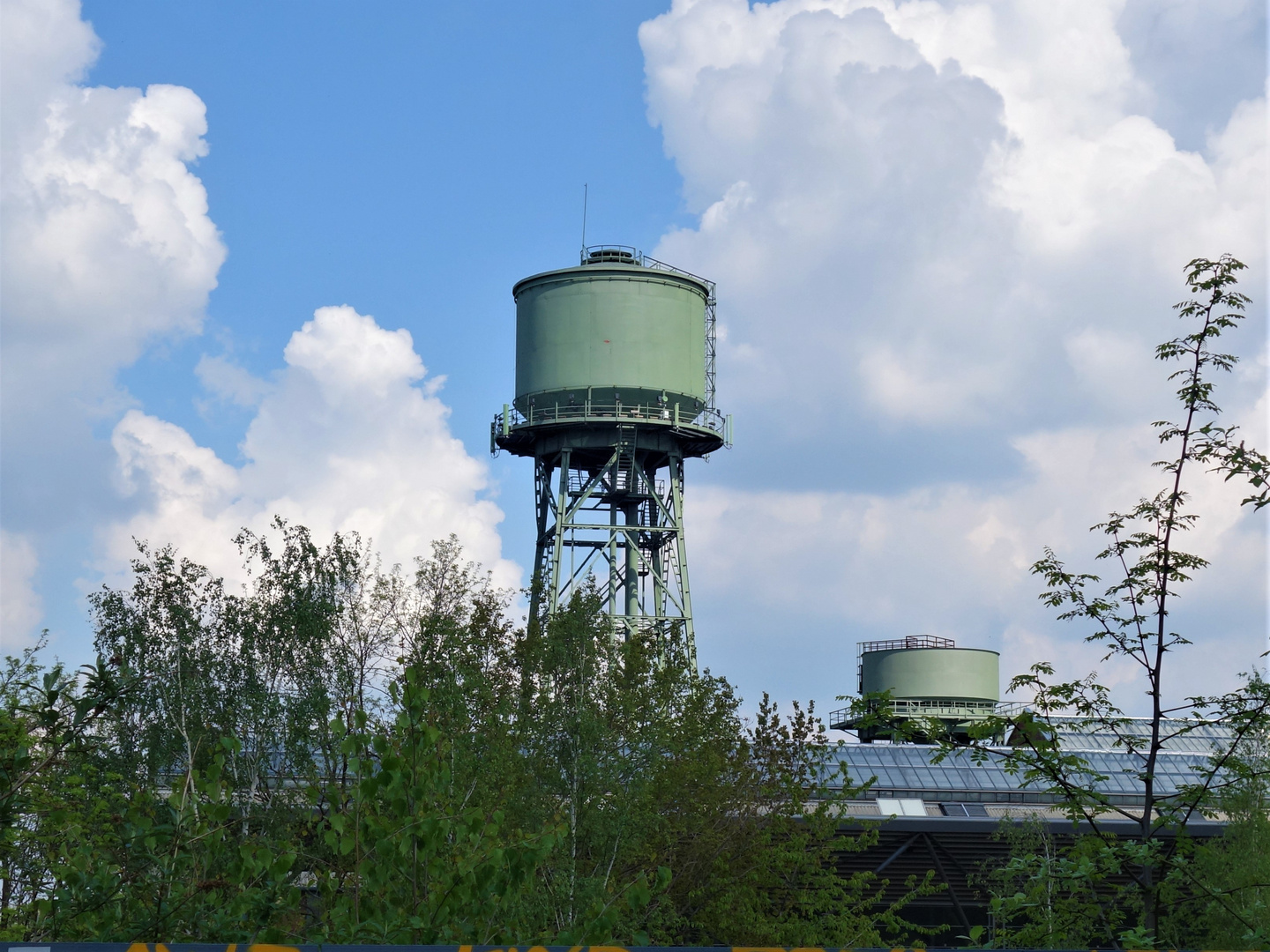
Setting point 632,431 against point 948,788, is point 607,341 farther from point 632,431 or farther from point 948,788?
point 948,788

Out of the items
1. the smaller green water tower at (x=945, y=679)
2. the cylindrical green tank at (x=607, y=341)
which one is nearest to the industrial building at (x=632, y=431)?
the cylindrical green tank at (x=607, y=341)

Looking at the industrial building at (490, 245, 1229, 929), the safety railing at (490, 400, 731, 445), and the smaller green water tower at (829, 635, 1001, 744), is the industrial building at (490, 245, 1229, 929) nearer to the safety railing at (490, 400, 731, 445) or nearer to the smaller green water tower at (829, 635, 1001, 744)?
the safety railing at (490, 400, 731, 445)

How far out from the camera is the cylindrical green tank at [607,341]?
45281mm

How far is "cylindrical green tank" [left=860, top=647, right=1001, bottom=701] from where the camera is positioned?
219ft

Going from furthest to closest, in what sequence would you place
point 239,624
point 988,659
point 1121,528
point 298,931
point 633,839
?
point 988,659 → point 239,624 → point 633,839 → point 1121,528 → point 298,931

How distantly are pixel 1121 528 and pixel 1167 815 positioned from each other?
2127mm

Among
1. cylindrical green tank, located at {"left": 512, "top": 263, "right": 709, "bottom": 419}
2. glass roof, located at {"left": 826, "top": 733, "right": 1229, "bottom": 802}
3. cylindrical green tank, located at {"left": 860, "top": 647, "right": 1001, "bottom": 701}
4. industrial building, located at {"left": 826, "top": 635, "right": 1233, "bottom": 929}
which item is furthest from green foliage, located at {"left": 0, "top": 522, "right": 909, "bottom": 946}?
cylindrical green tank, located at {"left": 860, "top": 647, "right": 1001, "bottom": 701}

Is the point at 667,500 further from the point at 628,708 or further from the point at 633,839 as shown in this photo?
the point at 633,839

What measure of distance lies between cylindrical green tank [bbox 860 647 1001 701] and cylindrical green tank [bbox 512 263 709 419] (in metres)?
25.0

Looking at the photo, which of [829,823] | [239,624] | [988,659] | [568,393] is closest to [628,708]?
[829,823]

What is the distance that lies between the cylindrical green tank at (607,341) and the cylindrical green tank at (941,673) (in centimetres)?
2500

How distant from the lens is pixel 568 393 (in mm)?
45219

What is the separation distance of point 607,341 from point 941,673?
28.9 meters

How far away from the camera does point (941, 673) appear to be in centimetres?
6669
